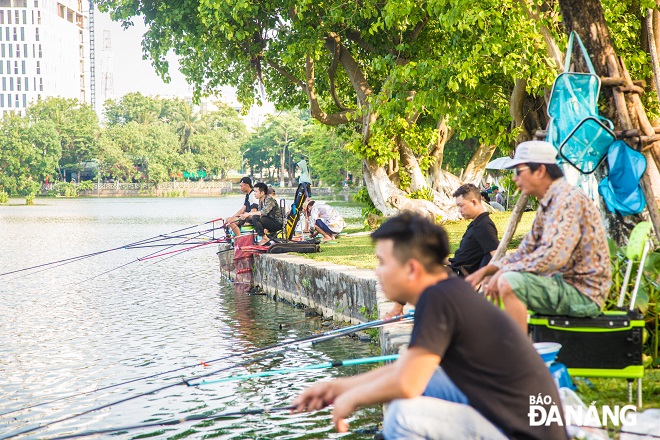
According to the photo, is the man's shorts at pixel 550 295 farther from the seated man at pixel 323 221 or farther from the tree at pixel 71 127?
the tree at pixel 71 127

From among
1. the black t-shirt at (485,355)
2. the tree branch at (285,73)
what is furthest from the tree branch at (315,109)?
the black t-shirt at (485,355)

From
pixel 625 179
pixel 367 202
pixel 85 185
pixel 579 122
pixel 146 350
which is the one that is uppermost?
pixel 579 122

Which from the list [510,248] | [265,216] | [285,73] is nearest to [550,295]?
[510,248]

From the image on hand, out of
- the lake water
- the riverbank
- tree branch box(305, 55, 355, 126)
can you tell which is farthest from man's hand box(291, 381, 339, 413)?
tree branch box(305, 55, 355, 126)

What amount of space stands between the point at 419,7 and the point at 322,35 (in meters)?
4.87

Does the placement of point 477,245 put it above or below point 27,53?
below

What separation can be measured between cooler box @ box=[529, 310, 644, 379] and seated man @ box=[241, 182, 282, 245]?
10663mm

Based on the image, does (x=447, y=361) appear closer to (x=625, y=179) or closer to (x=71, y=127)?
(x=625, y=179)

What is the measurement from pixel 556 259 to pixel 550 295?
22 centimetres

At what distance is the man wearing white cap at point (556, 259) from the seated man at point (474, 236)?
2.37 metres

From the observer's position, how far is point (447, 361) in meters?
3.13

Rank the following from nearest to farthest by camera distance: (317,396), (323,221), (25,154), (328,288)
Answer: (317,396) → (328,288) → (323,221) → (25,154)

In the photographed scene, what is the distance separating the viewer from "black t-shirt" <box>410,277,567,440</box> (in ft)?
9.93

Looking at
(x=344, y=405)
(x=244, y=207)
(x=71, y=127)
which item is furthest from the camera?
(x=71, y=127)
